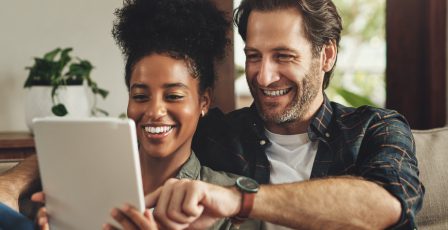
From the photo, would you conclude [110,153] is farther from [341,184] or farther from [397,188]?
[397,188]

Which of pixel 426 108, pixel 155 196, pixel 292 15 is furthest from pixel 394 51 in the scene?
pixel 155 196

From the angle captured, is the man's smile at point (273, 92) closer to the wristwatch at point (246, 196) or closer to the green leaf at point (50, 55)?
the wristwatch at point (246, 196)

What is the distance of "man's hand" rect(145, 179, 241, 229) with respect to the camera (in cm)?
102

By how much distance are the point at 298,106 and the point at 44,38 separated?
1.38m

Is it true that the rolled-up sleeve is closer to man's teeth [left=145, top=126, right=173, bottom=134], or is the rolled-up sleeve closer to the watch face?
the watch face

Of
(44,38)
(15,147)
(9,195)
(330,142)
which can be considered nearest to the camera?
(9,195)

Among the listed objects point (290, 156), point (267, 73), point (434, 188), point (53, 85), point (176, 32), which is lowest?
point (434, 188)

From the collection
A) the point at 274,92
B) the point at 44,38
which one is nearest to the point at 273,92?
the point at 274,92

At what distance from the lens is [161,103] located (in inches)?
51.5

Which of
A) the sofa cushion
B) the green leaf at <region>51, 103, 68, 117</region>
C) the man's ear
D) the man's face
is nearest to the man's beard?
the man's face

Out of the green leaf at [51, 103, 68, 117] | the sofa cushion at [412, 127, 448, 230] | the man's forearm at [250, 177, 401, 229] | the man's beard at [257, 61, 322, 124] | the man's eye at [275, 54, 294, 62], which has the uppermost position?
the man's eye at [275, 54, 294, 62]

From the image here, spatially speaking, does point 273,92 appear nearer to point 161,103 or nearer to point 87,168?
point 161,103

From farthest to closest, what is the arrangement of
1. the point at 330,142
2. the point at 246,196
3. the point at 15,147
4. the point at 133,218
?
the point at 15,147
the point at 330,142
the point at 246,196
the point at 133,218

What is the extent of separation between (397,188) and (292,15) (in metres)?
0.54
